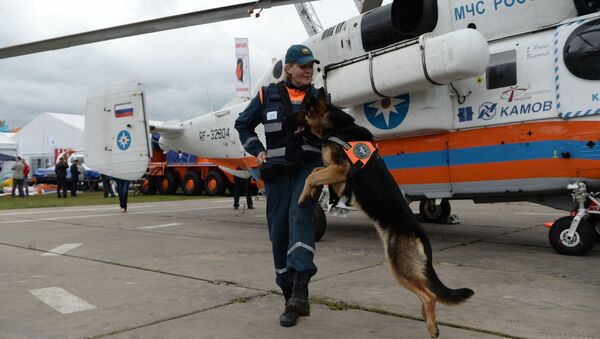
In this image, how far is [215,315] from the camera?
11.2 ft

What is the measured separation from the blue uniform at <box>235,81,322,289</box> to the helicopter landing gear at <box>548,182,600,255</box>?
3415 millimetres

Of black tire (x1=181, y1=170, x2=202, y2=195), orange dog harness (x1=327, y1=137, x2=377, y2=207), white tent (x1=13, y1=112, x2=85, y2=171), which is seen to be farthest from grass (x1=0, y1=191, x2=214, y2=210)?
white tent (x1=13, y1=112, x2=85, y2=171)

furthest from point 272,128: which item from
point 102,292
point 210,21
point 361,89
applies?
point 361,89

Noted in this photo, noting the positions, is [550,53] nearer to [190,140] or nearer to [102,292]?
[102,292]

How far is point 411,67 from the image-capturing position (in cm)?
555

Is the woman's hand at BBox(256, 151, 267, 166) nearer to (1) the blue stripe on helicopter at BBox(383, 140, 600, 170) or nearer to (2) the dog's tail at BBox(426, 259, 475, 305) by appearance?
(2) the dog's tail at BBox(426, 259, 475, 305)

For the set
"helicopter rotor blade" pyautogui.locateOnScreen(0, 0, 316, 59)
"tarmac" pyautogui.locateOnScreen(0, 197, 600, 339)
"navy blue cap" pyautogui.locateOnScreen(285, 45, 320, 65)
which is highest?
"helicopter rotor blade" pyautogui.locateOnScreen(0, 0, 316, 59)

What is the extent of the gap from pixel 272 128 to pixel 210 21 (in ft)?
3.50

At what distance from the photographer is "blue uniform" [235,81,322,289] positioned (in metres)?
3.30

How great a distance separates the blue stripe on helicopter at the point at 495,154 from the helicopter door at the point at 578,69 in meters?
0.34

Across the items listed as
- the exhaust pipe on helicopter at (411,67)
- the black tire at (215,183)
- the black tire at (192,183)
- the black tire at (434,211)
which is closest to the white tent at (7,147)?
the black tire at (192,183)

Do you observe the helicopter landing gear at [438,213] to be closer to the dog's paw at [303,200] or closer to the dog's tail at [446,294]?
the dog's paw at [303,200]

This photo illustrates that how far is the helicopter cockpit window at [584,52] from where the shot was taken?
5074 mm

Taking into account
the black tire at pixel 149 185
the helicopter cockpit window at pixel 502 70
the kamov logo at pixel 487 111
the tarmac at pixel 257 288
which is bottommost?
the tarmac at pixel 257 288
